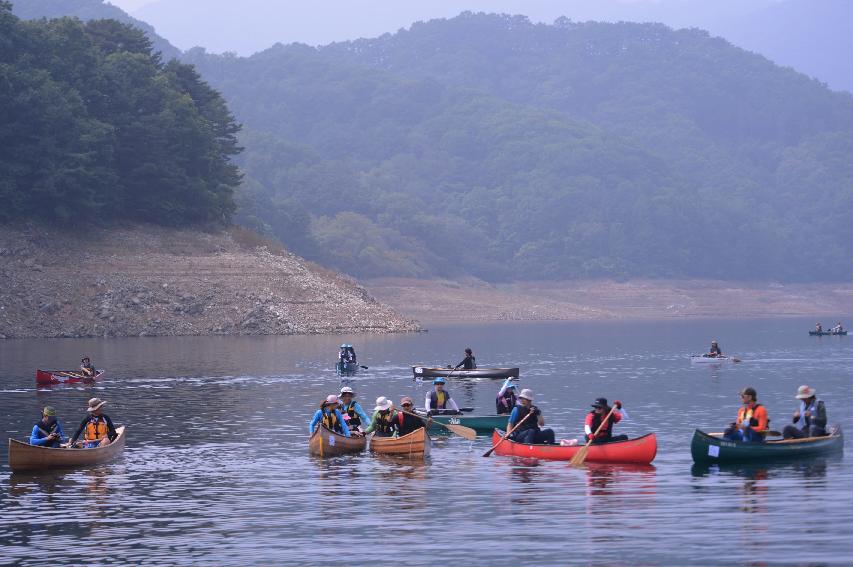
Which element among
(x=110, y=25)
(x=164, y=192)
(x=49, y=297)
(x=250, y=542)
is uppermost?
(x=110, y=25)

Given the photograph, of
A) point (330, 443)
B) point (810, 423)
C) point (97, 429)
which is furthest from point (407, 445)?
point (810, 423)

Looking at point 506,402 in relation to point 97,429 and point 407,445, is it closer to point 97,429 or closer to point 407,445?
point 407,445

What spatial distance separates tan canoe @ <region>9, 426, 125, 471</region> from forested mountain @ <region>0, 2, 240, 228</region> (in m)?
86.4

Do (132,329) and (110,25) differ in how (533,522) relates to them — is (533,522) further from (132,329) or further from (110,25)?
(110,25)

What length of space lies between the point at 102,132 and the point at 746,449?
99.4 metres

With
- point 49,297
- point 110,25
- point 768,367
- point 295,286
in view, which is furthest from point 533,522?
point 110,25

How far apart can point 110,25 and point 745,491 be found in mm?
127332

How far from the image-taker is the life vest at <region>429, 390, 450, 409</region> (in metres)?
50.0

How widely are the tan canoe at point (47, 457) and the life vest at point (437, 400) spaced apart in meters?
14.1

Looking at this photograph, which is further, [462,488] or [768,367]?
[768,367]

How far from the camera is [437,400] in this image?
50.2 m

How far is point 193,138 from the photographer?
458 ft

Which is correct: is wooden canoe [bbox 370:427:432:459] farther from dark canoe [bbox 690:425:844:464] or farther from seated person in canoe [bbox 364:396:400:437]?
dark canoe [bbox 690:425:844:464]

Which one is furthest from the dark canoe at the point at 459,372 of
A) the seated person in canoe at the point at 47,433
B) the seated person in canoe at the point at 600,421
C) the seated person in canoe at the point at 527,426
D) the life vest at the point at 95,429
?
the seated person in canoe at the point at 47,433
